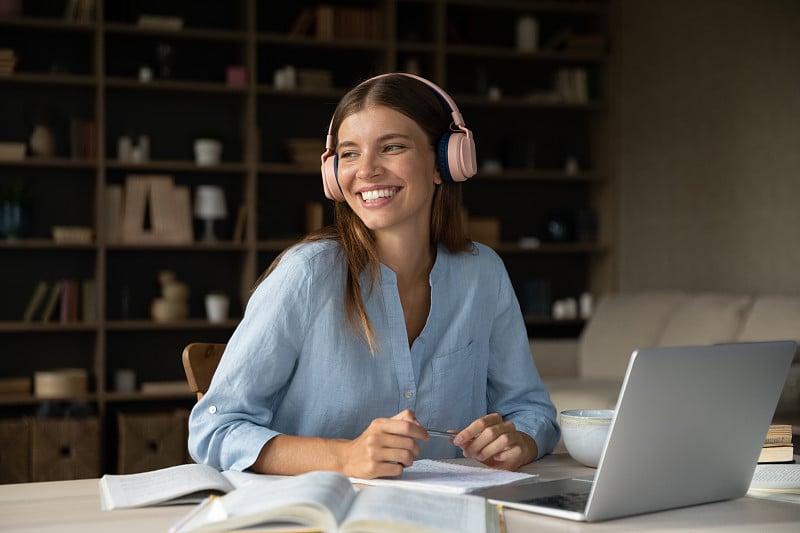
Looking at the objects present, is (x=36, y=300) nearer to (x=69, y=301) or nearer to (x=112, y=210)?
(x=69, y=301)

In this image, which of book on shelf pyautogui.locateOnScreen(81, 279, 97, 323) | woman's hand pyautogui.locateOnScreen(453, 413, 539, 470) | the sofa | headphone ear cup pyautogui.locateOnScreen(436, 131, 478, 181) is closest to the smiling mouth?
headphone ear cup pyautogui.locateOnScreen(436, 131, 478, 181)

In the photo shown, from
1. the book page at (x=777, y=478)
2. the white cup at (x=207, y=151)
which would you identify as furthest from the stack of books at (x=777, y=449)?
the white cup at (x=207, y=151)

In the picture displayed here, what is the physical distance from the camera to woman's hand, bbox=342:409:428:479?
4.48 feet

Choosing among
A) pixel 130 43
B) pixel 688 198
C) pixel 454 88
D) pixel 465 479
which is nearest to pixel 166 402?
pixel 130 43

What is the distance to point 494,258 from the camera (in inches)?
78.1

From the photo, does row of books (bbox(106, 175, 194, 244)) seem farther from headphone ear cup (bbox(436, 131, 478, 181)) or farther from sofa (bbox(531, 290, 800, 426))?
headphone ear cup (bbox(436, 131, 478, 181))

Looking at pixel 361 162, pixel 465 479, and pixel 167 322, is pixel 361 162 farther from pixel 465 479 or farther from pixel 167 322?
pixel 167 322

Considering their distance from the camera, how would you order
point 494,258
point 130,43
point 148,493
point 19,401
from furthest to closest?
point 130,43
point 19,401
point 494,258
point 148,493

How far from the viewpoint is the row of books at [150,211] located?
5.25m

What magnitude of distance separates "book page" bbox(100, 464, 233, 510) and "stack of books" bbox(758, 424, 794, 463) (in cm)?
80

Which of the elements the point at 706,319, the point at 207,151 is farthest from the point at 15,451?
the point at 706,319

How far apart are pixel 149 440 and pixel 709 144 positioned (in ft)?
10.2

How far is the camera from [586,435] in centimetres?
156

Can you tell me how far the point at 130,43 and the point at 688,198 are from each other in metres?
2.98
